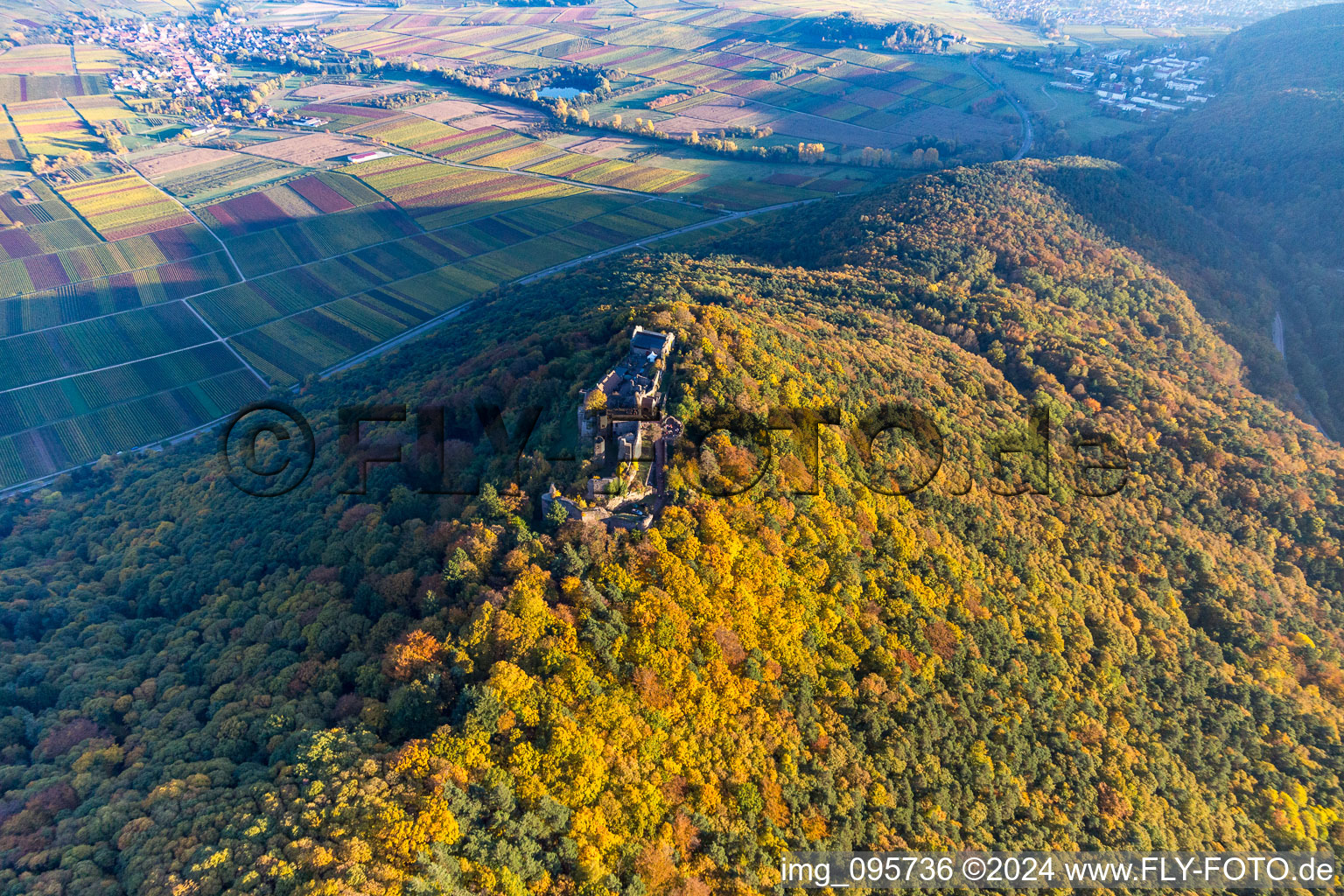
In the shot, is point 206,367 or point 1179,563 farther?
point 206,367

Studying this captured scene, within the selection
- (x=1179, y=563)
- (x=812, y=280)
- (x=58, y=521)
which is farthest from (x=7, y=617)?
(x=1179, y=563)

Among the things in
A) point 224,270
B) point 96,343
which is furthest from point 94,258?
point 96,343

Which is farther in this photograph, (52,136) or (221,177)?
(52,136)

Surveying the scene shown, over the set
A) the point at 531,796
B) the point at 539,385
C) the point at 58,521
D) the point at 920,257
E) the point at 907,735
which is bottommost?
the point at 58,521

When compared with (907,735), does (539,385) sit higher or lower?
higher

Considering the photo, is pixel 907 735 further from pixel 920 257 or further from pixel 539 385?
pixel 920 257

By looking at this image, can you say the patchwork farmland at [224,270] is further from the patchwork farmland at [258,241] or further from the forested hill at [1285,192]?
the forested hill at [1285,192]

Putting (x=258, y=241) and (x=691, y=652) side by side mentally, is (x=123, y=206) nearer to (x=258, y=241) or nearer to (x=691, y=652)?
(x=258, y=241)
